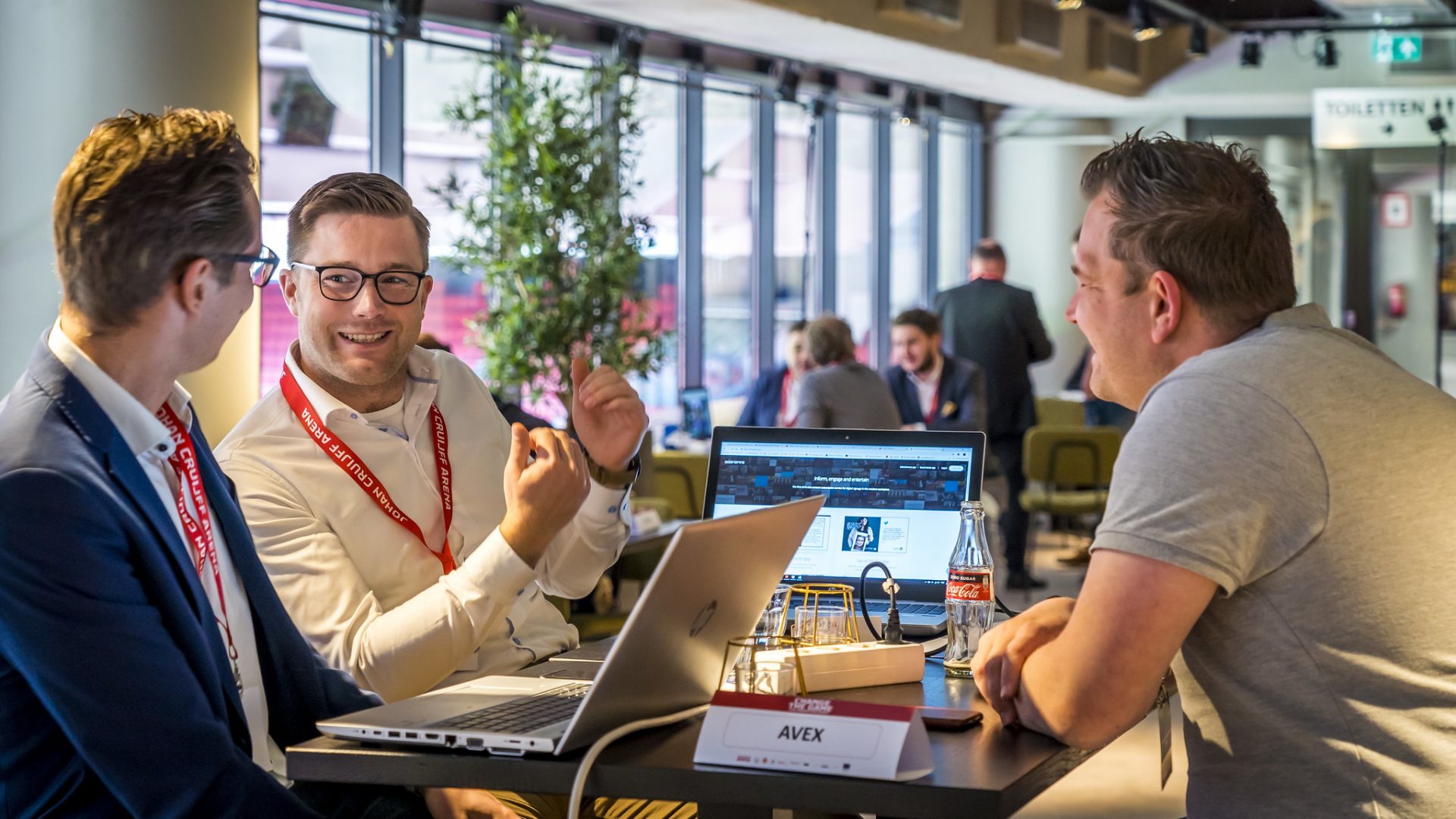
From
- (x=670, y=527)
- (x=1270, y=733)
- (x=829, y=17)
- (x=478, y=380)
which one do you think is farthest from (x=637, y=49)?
(x=1270, y=733)

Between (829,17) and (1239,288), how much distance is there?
6.99 meters

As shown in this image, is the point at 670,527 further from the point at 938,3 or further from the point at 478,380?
the point at 938,3

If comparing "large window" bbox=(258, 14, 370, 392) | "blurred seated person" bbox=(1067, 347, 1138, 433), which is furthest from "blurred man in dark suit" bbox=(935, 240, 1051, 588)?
"large window" bbox=(258, 14, 370, 392)

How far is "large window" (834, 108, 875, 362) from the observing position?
11.3 m

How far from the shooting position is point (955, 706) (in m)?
1.81

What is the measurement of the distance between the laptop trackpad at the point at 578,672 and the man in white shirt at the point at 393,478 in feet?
0.41

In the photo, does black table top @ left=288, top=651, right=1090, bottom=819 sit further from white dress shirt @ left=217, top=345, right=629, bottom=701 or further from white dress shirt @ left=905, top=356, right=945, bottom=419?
white dress shirt @ left=905, top=356, right=945, bottom=419

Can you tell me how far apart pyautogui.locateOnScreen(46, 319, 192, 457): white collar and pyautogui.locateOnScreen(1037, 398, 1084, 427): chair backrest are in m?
9.70

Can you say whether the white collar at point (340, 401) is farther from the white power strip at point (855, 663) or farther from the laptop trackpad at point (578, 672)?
the white power strip at point (855, 663)

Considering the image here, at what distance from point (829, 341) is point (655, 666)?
205 inches

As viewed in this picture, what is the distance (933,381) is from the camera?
7.17 m

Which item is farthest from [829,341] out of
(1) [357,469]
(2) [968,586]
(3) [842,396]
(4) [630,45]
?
(2) [968,586]

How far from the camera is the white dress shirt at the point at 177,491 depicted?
1.54m

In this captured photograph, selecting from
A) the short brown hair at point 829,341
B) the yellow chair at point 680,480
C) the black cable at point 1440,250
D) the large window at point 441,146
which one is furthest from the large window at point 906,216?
the yellow chair at point 680,480
